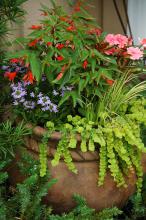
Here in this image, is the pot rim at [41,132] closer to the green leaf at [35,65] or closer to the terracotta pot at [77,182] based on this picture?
the terracotta pot at [77,182]

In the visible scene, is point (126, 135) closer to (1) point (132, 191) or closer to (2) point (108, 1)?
(1) point (132, 191)

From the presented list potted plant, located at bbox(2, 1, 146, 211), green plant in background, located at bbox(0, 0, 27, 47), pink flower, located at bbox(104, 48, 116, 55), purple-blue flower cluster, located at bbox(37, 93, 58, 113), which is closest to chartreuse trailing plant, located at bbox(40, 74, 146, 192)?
potted plant, located at bbox(2, 1, 146, 211)

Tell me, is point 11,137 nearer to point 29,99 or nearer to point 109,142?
point 29,99

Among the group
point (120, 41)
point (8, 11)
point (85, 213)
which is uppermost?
point (8, 11)

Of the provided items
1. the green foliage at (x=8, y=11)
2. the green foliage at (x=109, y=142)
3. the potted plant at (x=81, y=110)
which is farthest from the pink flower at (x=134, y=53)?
the green foliage at (x=8, y=11)

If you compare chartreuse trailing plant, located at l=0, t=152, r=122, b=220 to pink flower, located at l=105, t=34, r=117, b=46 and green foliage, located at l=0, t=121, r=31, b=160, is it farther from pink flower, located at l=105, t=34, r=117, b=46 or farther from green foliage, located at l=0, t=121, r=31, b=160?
pink flower, located at l=105, t=34, r=117, b=46

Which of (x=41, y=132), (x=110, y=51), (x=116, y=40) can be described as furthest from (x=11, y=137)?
(x=116, y=40)

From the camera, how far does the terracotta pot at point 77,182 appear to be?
103 inches

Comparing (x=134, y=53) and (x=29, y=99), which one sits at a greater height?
(x=134, y=53)

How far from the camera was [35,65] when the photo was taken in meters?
2.45

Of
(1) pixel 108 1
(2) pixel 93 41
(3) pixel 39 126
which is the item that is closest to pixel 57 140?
(3) pixel 39 126

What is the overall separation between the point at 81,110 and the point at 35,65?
462 mm

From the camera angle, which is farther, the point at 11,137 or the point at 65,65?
the point at 11,137

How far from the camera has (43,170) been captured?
101 inches
